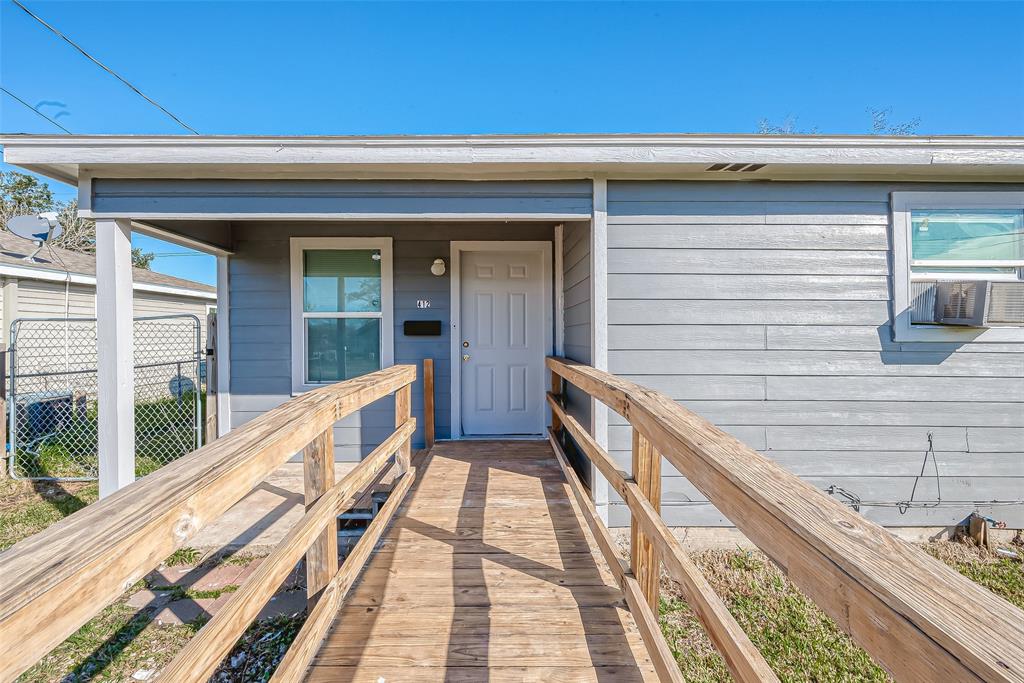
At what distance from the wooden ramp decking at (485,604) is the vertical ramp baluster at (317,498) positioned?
19 cm

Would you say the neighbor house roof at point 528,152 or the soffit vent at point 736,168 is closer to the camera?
Result: the neighbor house roof at point 528,152

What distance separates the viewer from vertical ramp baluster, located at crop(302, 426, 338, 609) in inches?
58.7

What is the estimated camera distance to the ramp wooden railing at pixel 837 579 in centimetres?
45

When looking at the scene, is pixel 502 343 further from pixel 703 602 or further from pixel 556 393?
pixel 703 602

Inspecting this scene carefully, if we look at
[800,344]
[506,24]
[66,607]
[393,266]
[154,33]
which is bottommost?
[66,607]

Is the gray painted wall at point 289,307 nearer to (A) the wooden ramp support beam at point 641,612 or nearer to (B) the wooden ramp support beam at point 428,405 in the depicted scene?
(B) the wooden ramp support beam at point 428,405

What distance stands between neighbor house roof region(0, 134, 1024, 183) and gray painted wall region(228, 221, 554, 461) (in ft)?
4.64

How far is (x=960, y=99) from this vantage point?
1109 centimetres

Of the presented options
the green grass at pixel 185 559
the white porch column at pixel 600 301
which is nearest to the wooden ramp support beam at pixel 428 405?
the white porch column at pixel 600 301

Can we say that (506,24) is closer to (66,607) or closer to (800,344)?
(800,344)

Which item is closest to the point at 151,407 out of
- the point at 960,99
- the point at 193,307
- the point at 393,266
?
the point at 393,266

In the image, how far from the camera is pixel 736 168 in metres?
2.90

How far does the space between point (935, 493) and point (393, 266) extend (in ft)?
14.9

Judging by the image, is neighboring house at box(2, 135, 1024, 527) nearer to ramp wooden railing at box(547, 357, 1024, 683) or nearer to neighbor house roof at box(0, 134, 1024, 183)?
neighbor house roof at box(0, 134, 1024, 183)
